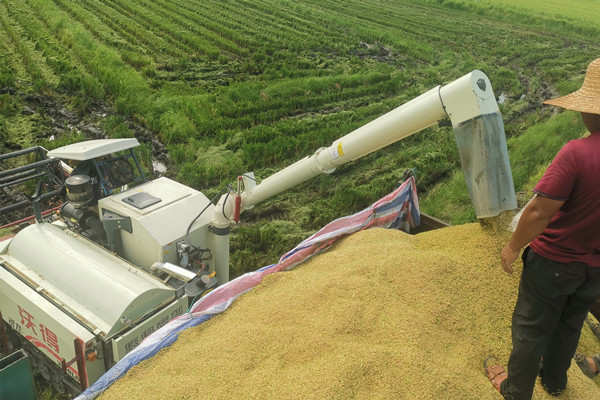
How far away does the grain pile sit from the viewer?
2529 millimetres

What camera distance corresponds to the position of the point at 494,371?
2729 mm

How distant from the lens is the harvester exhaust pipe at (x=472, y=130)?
2771 mm

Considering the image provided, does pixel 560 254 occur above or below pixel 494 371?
above

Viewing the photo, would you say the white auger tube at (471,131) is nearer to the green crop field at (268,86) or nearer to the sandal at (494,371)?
the sandal at (494,371)

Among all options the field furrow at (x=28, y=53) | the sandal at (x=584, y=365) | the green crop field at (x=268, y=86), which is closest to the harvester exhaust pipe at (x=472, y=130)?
the sandal at (x=584, y=365)

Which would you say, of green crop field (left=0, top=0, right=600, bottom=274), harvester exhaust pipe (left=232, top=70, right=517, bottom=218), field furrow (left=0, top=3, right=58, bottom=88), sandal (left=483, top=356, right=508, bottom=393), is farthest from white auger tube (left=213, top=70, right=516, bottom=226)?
field furrow (left=0, top=3, right=58, bottom=88)

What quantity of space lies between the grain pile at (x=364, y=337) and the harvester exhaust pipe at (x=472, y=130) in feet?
1.92

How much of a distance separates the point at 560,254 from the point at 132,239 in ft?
11.2

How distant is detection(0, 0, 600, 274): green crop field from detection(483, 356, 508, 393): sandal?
9.76ft

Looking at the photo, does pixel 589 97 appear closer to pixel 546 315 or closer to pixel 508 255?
pixel 508 255

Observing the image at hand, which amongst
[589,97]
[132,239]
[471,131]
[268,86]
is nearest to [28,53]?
[268,86]

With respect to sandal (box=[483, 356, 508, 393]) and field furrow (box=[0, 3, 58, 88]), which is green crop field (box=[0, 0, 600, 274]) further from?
sandal (box=[483, 356, 508, 393])

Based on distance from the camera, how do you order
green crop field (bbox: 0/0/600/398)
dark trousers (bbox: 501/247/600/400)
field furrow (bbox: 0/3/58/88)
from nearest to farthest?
dark trousers (bbox: 501/247/600/400) → green crop field (bbox: 0/0/600/398) → field furrow (bbox: 0/3/58/88)

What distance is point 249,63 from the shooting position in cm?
1318
